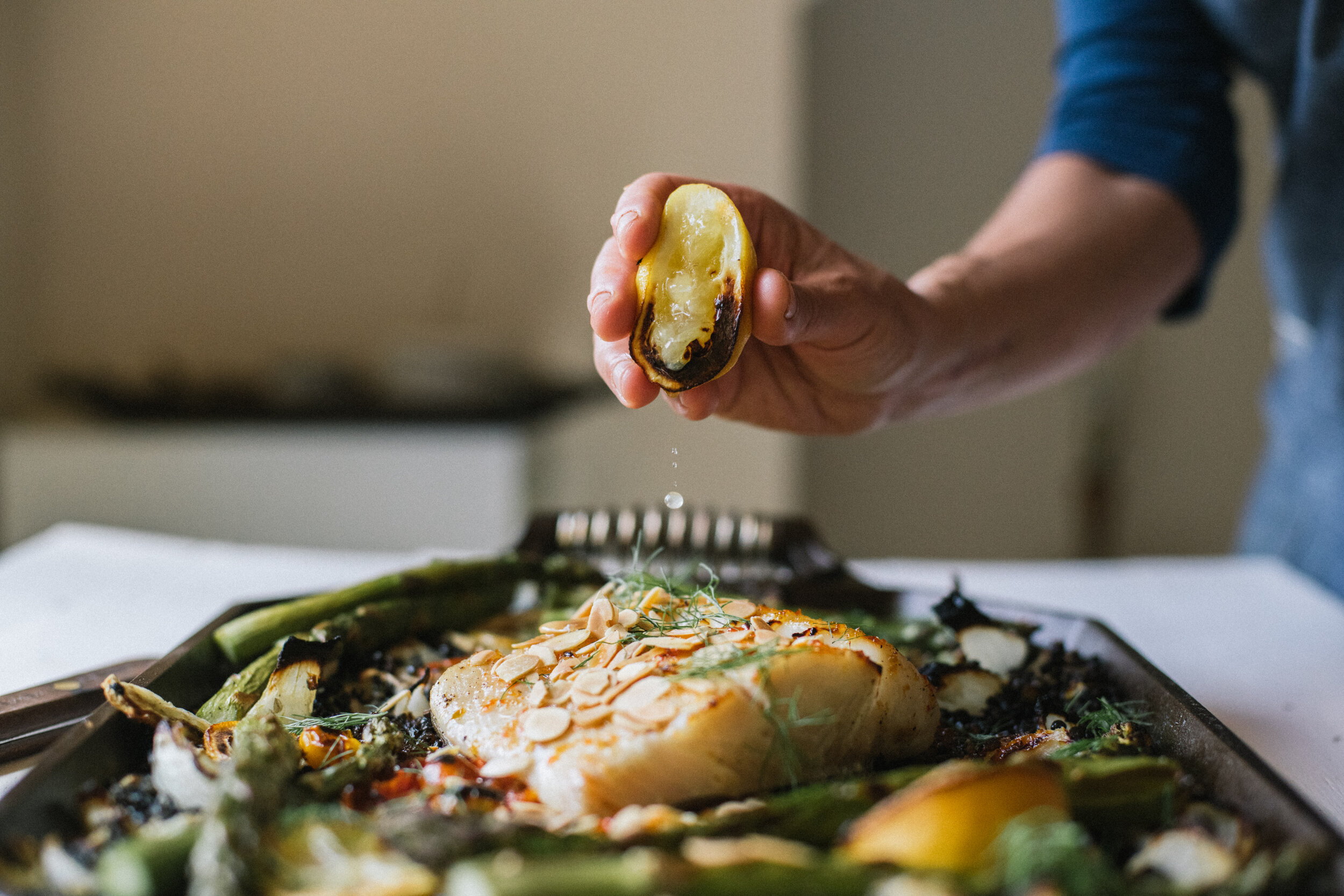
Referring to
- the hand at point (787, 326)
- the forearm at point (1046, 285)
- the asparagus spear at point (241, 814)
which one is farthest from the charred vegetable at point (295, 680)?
the forearm at point (1046, 285)

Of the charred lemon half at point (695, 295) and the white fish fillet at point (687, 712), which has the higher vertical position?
the charred lemon half at point (695, 295)

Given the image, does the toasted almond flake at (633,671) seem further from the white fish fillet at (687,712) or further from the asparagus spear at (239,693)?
the asparagus spear at (239,693)

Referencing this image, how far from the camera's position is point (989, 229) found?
7.49 feet

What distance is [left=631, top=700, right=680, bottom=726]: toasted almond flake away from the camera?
1.05 meters

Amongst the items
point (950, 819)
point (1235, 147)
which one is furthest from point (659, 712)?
point (1235, 147)

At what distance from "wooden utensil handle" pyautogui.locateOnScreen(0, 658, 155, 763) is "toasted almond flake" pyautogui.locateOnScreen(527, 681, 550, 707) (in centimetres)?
52

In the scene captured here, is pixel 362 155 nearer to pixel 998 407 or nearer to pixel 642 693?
pixel 998 407

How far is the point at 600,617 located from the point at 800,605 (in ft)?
1.91

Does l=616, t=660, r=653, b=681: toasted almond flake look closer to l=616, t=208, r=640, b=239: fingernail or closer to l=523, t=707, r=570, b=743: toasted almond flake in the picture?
l=523, t=707, r=570, b=743: toasted almond flake

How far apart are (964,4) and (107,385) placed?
4801 millimetres

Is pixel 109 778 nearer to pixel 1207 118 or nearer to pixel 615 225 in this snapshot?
pixel 615 225

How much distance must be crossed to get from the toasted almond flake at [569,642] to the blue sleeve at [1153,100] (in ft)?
5.93

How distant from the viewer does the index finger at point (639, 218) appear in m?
1.28

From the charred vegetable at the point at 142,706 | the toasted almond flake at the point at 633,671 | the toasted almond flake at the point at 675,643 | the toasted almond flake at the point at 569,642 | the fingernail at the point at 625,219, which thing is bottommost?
the charred vegetable at the point at 142,706
